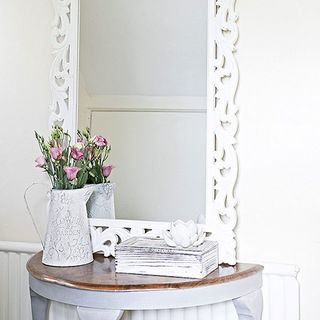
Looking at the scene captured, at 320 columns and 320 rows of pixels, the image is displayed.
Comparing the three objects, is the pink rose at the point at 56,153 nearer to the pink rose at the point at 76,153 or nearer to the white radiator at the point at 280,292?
the pink rose at the point at 76,153

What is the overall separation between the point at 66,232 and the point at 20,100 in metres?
0.65

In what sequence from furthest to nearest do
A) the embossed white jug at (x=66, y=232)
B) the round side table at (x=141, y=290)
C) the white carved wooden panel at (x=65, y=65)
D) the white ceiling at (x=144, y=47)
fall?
the white carved wooden panel at (x=65, y=65), the white ceiling at (x=144, y=47), the embossed white jug at (x=66, y=232), the round side table at (x=141, y=290)

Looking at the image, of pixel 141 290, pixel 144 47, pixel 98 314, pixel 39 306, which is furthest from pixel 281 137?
pixel 39 306

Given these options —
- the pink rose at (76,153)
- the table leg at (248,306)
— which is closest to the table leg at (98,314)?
the table leg at (248,306)

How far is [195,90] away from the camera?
188cm

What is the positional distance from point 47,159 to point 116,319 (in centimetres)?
59

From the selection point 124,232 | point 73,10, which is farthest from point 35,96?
point 124,232

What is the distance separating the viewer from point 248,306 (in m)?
1.68

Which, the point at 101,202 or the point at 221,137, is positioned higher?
the point at 221,137

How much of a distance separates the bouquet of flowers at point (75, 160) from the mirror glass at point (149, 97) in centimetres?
4

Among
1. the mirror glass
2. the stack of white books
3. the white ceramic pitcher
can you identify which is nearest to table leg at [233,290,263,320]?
the stack of white books

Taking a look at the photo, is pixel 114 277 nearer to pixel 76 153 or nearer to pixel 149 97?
pixel 76 153

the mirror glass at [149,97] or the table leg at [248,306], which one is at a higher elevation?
the mirror glass at [149,97]

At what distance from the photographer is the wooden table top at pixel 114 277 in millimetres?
1559
